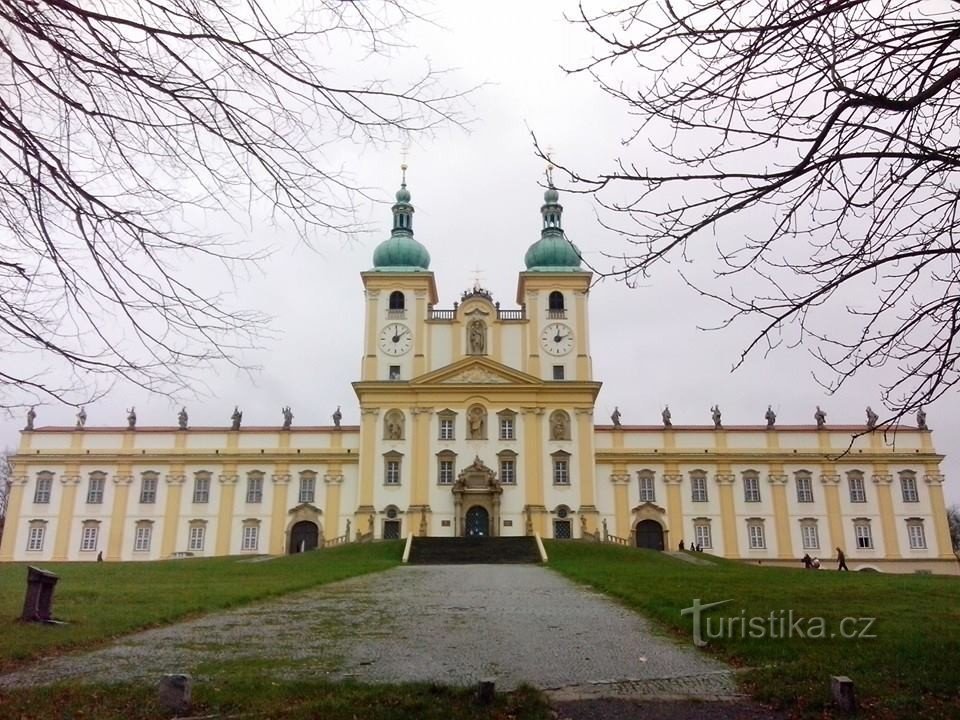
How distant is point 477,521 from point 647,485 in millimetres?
11070

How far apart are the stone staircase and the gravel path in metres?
18.8

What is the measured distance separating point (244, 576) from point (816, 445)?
36943 mm

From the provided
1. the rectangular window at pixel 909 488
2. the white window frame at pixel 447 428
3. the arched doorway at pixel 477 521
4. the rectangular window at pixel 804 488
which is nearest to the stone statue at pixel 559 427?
the white window frame at pixel 447 428

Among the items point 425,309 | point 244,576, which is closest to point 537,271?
point 425,309

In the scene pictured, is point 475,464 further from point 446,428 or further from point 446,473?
point 446,428

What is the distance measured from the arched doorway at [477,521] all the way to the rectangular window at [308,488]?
9.97 meters

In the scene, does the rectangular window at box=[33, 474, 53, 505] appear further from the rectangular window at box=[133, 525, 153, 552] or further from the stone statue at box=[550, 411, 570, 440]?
the stone statue at box=[550, 411, 570, 440]

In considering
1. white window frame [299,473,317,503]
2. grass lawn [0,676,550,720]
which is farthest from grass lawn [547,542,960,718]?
white window frame [299,473,317,503]

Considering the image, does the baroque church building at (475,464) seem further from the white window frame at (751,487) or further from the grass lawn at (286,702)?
the grass lawn at (286,702)

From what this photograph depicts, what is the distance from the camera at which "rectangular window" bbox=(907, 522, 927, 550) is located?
45272 millimetres

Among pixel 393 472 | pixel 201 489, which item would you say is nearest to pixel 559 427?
pixel 393 472

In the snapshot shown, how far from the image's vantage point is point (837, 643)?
325 inches

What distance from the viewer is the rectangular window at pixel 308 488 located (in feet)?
152

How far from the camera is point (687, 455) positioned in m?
47.2
